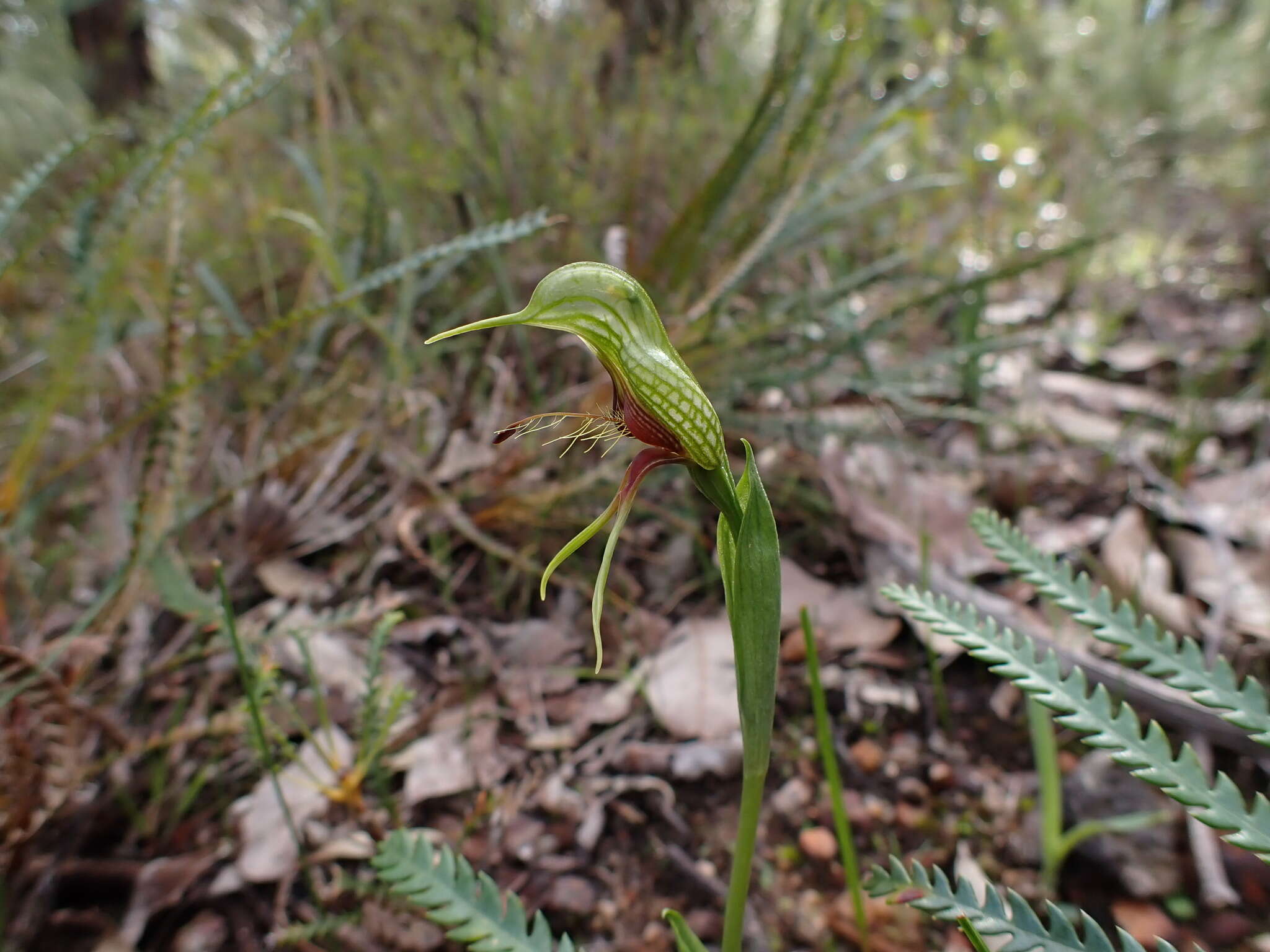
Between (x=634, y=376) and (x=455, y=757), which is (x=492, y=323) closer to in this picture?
(x=634, y=376)

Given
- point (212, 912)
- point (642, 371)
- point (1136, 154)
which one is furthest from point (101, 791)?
point (1136, 154)

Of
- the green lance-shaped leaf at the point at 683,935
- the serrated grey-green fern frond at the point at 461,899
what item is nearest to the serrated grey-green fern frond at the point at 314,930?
the serrated grey-green fern frond at the point at 461,899

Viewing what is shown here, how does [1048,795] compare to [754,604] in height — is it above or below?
below

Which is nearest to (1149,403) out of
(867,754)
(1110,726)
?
(867,754)

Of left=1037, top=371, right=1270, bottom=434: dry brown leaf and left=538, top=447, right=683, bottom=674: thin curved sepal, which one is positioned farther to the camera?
left=1037, top=371, right=1270, bottom=434: dry brown leaf

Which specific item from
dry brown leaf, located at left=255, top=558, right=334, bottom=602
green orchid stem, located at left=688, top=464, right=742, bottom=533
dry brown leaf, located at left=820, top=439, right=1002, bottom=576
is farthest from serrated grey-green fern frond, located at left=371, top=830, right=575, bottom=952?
dry brown leaf, located at left=820, top=439, right=1002, bottom=576

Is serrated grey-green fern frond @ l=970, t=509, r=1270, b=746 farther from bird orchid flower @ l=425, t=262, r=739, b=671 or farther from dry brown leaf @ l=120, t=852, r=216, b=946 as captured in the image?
dry brown leaf @ l=120, t=852, r=216, b=946
